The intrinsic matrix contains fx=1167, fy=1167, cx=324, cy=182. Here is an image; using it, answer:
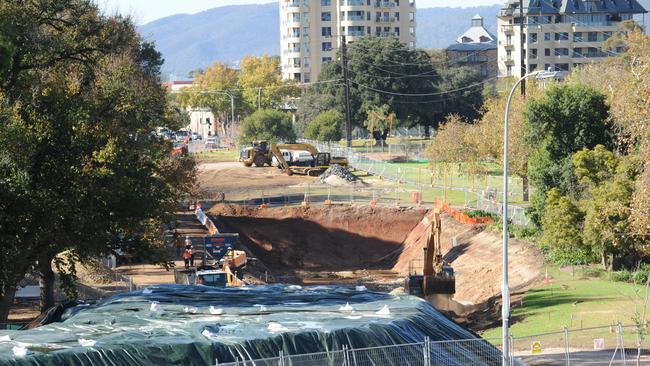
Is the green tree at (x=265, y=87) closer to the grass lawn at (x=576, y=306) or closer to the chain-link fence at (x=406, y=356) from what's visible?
the grass lawn at (x=576, y=306)

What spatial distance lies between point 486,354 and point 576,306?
1581 cm

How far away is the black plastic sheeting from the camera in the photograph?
2595cm

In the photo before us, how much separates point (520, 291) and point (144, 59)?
41395mm

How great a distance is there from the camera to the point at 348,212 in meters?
81.1

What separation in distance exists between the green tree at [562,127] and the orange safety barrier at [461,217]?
8.22m

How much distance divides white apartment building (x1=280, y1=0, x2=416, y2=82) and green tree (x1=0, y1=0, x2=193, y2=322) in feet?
482

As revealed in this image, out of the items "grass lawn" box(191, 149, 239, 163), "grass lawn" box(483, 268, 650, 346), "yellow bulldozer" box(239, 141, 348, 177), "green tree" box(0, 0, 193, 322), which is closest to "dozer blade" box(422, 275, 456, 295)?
"grass lawn" box(483, 268, 650, 346)

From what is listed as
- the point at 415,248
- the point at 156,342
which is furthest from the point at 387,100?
the point at 156,342

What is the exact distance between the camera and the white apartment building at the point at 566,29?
166625 mm

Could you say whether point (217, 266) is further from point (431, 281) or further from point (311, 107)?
point (311, 107)

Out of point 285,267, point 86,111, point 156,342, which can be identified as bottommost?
point 285,267

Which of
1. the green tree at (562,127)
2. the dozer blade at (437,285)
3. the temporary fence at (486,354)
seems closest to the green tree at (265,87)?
the green tree at (562,127)

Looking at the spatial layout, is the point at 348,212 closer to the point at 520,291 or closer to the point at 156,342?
the point at 520,291

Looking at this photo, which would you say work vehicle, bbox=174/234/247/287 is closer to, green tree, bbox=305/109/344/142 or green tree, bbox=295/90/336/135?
green tree, bbox=305/109/344/142
